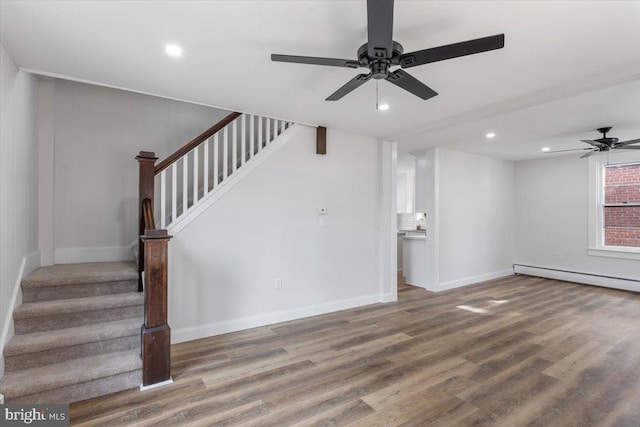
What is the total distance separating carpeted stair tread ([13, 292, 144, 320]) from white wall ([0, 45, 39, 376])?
0.10 m

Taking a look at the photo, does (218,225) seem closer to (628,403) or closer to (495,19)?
(495,19)

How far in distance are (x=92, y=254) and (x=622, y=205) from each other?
821cm

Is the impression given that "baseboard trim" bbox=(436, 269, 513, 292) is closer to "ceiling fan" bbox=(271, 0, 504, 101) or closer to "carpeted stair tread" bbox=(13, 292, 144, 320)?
"ceiling fan" bbox=(271, 0, 504, 101)

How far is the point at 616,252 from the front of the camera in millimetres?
5461

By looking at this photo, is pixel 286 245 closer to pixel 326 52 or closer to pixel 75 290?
pixel 75 290

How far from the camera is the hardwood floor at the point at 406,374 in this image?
2014 millimetres

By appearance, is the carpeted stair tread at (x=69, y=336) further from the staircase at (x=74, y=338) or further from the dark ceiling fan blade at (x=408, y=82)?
the dark ceiling fan blade at (x=408, y=82)

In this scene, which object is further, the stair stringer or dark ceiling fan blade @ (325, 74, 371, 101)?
the stair stringer

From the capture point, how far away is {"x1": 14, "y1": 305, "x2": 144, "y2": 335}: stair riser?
7.69 feet

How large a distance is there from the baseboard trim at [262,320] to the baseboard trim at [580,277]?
13.1 feet

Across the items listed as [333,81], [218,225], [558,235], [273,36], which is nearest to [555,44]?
[333,81]

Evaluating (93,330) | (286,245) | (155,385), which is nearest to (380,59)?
(286,245)

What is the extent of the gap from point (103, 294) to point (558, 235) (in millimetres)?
7503

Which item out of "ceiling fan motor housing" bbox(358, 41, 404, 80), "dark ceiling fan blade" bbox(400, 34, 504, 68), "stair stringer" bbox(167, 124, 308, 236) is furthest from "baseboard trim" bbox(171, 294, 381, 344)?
"dark ceiling fan blade" bbox(400, 34, 504, 68)
